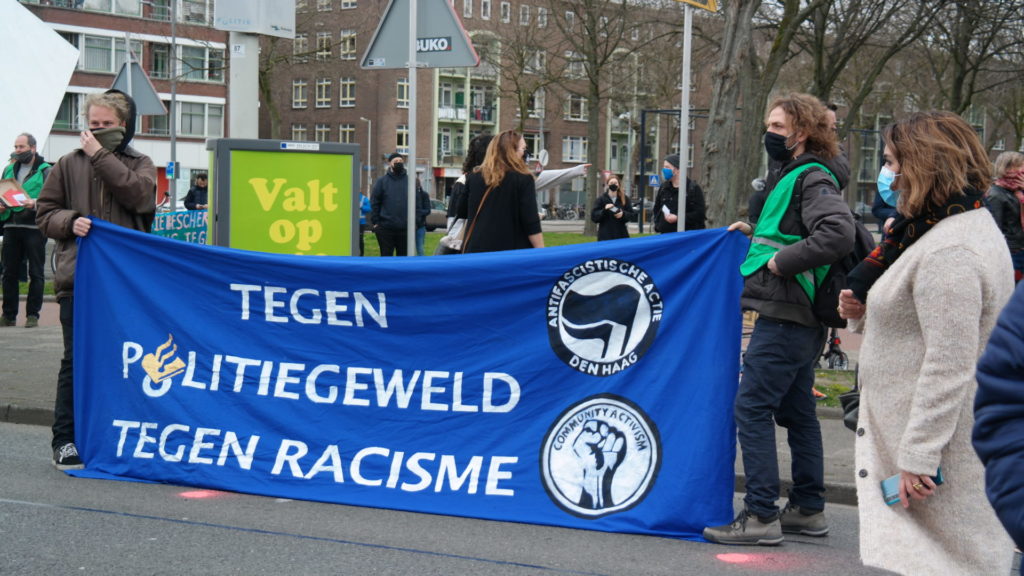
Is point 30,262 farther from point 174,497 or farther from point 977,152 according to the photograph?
point 977,152

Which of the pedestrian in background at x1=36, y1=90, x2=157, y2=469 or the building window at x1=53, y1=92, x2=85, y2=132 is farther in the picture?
the building window at x1=53, y1=92, x2=85, y2=132

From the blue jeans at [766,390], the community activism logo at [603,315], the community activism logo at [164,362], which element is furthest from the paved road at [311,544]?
the community activism logo at [603,315]

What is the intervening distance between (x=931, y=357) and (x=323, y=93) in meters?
83.6

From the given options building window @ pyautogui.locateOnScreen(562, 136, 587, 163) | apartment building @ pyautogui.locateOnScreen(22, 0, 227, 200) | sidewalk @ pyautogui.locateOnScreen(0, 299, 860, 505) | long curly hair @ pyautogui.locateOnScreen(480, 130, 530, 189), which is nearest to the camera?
sidewalk @ pyautogui.locateOnScreen(0, 299, 860, 505)

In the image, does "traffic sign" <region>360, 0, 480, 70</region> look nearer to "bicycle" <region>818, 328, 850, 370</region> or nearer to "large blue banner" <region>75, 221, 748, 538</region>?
"large blue banner" <region>75, 221, 748, 538</region>

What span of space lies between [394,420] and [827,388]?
4.63 meters

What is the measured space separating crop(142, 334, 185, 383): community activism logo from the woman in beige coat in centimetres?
382

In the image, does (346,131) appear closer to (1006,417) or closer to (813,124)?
(813,124)

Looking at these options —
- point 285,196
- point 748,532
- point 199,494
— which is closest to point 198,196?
point 285,196

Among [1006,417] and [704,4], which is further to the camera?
[704,4]

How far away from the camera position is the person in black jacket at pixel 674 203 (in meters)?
13.3

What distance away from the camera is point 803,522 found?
Answer: 5.32 m

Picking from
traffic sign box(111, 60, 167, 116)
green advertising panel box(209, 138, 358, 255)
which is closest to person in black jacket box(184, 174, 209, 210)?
traffic sign box(111, 60, 167, 116)

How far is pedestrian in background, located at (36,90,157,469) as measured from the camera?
628cm
